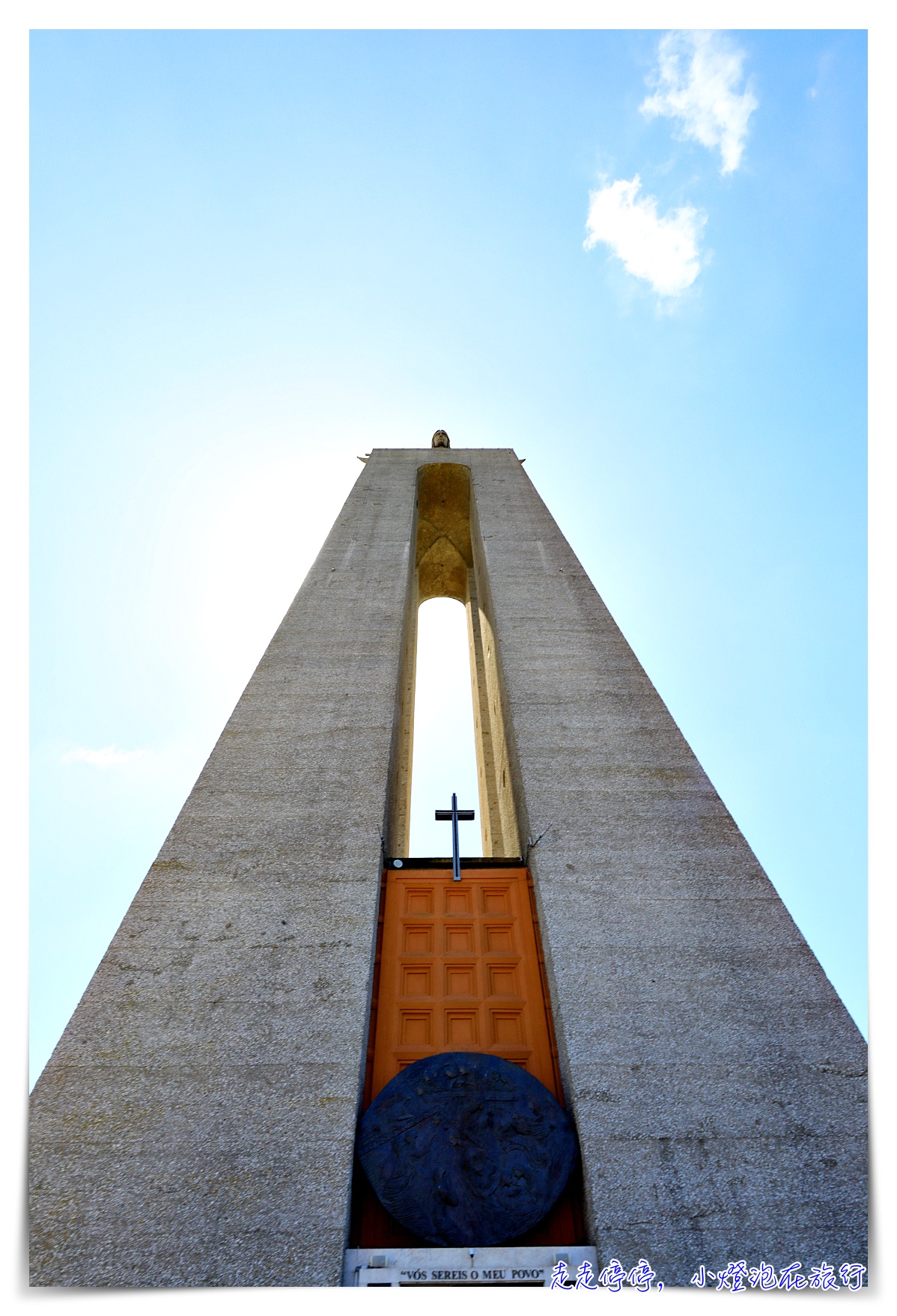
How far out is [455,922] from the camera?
252 inches

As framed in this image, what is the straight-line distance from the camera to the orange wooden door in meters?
5.39

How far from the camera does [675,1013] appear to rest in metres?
4.85

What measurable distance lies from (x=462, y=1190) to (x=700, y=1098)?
1.50 metres

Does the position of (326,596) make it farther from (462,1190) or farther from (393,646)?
(462,1190)

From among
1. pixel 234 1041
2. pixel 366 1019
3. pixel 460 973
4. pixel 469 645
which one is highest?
pixel 469 645

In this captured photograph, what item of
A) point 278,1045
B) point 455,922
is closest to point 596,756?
point 455,922

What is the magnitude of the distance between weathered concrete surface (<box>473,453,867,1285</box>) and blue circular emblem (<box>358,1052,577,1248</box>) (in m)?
0.27

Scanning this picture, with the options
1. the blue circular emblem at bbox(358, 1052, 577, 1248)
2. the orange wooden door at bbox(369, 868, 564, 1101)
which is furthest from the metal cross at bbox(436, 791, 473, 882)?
the blue circular emblem at bbox(358, 1052, 577, 1248)

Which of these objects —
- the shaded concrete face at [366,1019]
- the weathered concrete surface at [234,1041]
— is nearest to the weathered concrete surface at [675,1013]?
the shaded concrete face at [366,1019]

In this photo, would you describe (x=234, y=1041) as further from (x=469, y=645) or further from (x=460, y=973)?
(x=469, y=645)

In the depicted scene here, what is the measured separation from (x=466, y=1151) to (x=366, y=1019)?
1.02 meters

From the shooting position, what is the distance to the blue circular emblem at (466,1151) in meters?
4.14

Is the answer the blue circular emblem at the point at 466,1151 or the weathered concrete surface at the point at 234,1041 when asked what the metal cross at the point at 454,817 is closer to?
the weathered concrete surface at the point at 234,1041

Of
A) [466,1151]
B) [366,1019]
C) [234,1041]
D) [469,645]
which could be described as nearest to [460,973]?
[366,1019]
